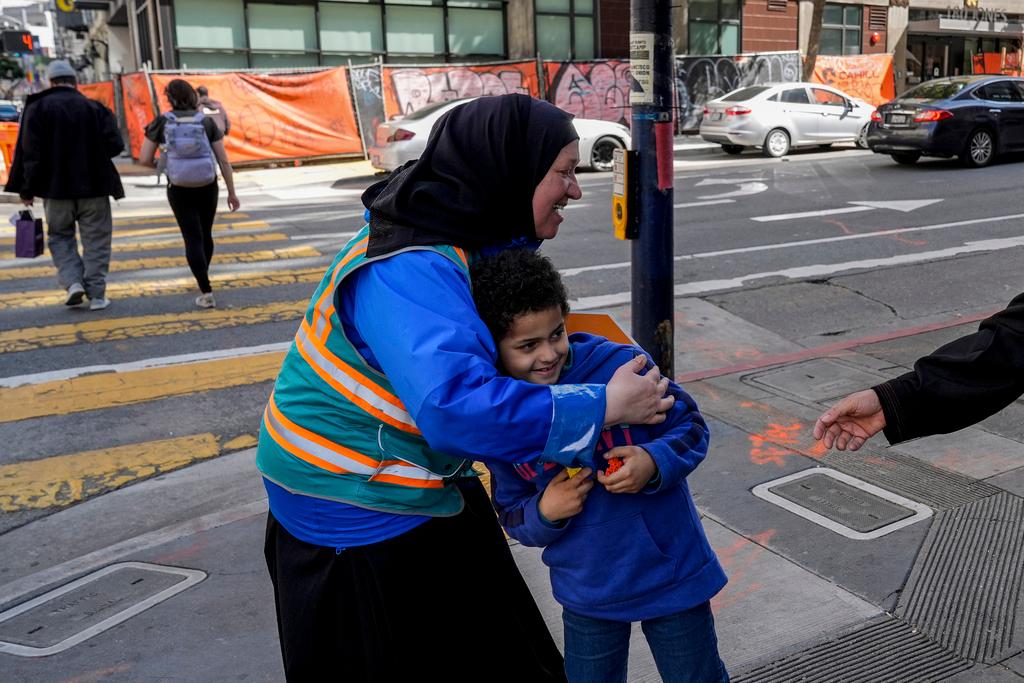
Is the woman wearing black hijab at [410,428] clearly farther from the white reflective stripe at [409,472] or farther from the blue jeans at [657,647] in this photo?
the blue jeans at [657,647]

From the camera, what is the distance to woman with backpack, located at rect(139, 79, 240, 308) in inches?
307

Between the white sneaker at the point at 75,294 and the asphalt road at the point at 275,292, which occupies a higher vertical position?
the white sneaker at the point at 75,294

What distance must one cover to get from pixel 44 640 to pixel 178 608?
1.46ft

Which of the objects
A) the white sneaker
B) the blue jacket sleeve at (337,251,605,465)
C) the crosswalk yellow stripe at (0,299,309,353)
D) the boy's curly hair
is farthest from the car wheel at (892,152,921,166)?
the blue jacket sleeve at (337,251,605,465)

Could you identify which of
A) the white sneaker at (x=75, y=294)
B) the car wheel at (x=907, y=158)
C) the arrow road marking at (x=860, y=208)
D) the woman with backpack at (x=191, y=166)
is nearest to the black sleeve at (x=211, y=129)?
the woman with backpack at (x=191, y=166)

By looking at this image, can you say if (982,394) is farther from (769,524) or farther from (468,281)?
(769,524)

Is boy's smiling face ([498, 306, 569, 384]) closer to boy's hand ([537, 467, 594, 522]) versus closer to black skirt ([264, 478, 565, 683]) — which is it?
boy's hand ([537, 467, 594, 522])

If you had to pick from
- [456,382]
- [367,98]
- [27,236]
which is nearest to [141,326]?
[27,236]

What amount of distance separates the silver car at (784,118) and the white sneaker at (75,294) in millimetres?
14230

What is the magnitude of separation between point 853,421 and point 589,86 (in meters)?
23.5

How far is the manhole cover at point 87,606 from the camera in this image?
11.3 ft

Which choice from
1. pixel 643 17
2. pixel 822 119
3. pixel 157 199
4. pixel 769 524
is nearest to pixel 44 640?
pixel 769 524

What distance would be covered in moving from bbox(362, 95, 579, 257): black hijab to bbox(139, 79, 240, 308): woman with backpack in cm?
624

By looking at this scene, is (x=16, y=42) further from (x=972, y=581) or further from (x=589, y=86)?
(x=972, y=581)
